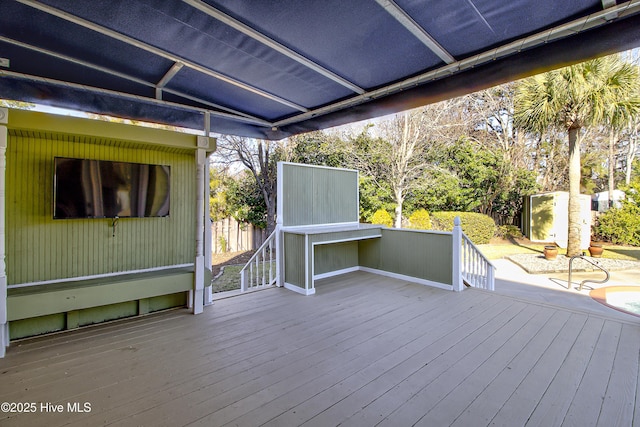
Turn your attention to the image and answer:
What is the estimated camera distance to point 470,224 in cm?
1073

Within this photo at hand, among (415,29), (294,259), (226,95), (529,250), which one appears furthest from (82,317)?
(529,250)

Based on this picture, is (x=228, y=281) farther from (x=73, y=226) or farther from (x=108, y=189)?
(x=108, y=189)

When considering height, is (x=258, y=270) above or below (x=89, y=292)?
below

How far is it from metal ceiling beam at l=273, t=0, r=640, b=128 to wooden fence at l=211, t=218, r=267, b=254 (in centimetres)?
737

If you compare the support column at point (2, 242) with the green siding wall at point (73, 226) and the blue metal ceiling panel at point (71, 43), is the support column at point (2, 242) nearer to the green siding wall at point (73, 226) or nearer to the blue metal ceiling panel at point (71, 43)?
the green siding wall at point (73, 226)

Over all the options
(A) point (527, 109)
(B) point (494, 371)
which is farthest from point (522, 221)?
(B) point (494, 371)

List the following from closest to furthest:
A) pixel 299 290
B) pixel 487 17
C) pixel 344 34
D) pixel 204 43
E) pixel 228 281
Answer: pixel 487 17 → pixel 344 34 → pixel 204 43 → pixel 299 290 → pixel 228 281

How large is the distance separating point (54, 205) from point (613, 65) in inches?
448

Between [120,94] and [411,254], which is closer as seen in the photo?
[120,94]

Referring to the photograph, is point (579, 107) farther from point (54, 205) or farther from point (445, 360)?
point (54, 205)

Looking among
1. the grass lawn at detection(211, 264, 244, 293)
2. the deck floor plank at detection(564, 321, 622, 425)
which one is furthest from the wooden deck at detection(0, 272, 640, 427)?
the grass lawn at detection(211, 264, 244, 293)

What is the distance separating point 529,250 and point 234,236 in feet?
32.6

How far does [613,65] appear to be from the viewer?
738cm

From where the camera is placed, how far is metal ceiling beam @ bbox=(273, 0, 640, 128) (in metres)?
1.92
